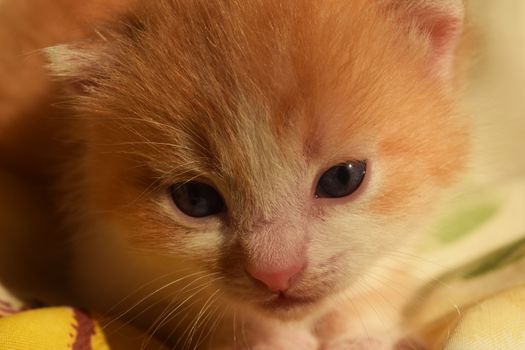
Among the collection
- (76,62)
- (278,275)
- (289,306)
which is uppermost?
(76,62)

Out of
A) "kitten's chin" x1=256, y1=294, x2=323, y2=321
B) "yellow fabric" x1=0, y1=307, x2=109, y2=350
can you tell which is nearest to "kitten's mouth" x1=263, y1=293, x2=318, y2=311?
"kitten's chin" x1=256, y1=294, x2=323, y2=321

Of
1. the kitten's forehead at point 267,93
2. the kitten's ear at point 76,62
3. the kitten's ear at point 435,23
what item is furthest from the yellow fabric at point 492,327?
the kitten's ear at point 76,62

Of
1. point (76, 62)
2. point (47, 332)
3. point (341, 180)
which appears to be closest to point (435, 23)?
point (341, 180)

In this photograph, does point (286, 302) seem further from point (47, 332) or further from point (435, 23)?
point (435, 23)

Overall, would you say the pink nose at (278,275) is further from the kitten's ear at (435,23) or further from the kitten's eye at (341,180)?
the kitten's ear at (435,23)

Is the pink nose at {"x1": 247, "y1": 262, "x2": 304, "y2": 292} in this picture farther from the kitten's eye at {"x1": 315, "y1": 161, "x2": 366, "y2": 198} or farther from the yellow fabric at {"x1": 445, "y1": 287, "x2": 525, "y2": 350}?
the yellow fabric at {"x1": 445, "y1": 287, "x2": 525, "y2": 350}

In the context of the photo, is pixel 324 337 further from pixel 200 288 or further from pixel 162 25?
pixel 162 25
